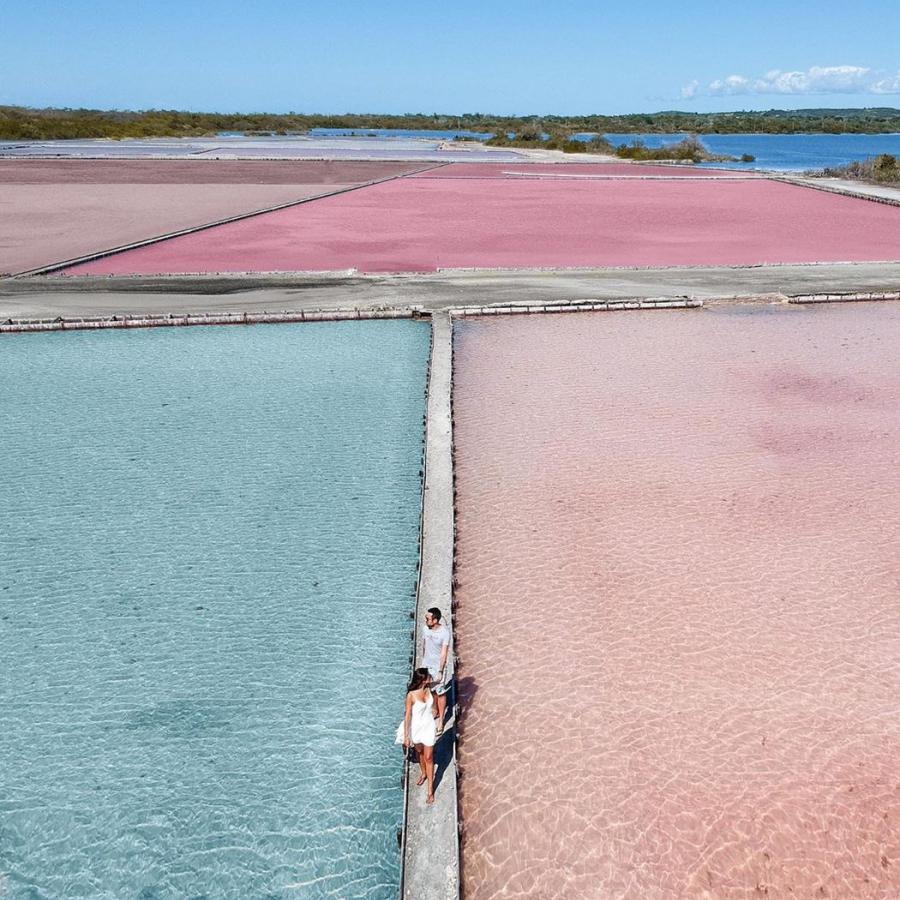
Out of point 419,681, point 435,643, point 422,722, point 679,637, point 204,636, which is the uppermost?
point 419,681

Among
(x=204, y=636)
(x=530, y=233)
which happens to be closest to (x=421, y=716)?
(x=204, y=636)

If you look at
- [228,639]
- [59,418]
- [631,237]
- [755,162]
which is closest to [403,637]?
[228,639]

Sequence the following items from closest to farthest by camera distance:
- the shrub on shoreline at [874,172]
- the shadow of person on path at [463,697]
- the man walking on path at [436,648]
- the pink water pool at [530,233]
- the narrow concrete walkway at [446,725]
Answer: the narrow concrete walkway at [446,725] < the man walking on path at [436,648] < the shadow of person on path at [463,697] < the pink water pool at [530,233] < the shrub on shoreline at [874,172]

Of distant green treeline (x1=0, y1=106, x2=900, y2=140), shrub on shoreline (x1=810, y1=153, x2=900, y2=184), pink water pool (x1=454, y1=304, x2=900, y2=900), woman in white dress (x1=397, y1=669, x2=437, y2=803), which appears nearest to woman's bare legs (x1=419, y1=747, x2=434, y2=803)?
woman in white dress (x1=397, y1=669, x2=437, y2=803)

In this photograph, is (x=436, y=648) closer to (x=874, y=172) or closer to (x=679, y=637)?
(x=679, y=637)

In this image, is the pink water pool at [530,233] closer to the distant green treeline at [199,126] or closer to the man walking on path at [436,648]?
the man walking on path at [436,648]

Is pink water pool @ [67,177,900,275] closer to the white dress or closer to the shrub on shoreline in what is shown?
the shrub on shoreline

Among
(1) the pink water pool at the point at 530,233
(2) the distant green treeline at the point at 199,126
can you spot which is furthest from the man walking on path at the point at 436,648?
(2) the distant green treeline at the point at 199,126
